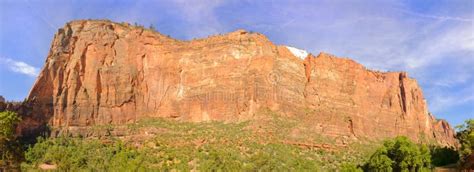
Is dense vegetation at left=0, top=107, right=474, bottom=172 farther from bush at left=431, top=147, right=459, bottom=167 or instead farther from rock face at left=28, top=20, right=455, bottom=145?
rock face at left=28, top=20, right=455, bottom=145

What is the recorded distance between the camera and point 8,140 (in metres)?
82.4

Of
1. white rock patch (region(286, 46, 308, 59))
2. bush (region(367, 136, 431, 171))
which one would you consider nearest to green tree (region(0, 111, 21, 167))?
bush (region(367, 136, 431, 171))

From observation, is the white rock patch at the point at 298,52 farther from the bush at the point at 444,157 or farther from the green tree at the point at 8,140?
the green tree at the point at 8,140

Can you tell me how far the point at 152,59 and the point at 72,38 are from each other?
13.2 m

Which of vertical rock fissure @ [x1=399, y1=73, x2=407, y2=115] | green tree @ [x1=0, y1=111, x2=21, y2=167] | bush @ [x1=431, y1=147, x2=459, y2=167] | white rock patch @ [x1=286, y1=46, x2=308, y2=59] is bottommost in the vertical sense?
bush @ [x1=431, y1=147, x2=459, y2=167]

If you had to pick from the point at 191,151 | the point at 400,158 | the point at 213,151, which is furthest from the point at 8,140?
the point at 400,158

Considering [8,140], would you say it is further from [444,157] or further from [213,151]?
[444,157]

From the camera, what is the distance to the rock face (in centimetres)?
9925

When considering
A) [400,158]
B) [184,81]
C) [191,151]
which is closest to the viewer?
[400,158]

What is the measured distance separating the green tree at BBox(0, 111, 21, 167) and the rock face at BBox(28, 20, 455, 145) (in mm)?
11328

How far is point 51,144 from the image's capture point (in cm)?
9188

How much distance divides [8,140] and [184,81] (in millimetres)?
31095

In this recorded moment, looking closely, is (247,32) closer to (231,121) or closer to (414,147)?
(231,121)

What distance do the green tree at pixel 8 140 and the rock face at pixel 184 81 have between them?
1133cm
